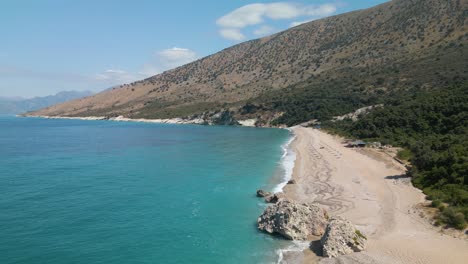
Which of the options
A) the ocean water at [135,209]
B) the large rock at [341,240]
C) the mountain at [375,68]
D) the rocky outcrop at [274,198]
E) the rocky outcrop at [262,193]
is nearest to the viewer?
the large rock at [341,240]

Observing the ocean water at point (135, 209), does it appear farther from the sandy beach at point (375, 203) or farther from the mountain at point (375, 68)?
the mountain at point (375, 68)

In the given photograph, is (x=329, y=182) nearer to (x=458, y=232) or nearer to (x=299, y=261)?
(x=458, y=232)

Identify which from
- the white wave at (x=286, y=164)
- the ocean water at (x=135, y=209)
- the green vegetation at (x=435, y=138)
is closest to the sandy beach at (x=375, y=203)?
the white wave at (x=286, y=164)

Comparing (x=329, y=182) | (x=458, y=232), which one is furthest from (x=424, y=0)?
(x=458, y=232)

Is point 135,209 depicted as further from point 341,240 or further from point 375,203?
point 375,203

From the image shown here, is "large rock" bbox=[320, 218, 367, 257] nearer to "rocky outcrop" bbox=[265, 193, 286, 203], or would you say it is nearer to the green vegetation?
the green vegetation

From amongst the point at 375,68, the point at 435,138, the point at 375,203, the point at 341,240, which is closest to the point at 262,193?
the point at 375,203
